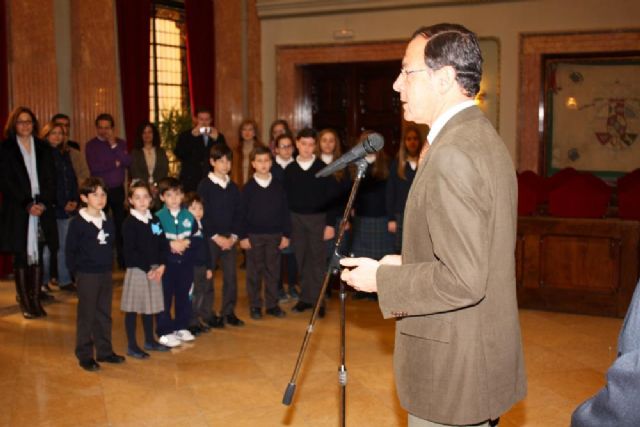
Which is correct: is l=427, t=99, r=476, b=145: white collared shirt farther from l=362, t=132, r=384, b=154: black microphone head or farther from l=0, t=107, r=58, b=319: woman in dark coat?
l=0, t=107, r=58, b=319: woman in dark coat

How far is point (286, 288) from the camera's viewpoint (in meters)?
7.51

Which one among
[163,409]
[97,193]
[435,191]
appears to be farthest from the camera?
[97,193]

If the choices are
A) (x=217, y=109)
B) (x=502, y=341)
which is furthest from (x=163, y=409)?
(x=217, y=109)

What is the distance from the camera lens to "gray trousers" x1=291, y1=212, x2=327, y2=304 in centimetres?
648

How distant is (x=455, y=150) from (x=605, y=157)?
7.98 meters

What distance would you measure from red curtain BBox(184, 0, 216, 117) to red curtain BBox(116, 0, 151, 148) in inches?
35.7

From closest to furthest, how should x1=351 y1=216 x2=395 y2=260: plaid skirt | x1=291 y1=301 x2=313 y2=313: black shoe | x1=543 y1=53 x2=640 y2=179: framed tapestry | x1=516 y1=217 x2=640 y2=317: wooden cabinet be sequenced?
x1=516 y1=217 x2=640 y2=317: wooden cabinet, x1=291 y1=301 x2=313 y2=313: black shoe, x1=351 y1=216 x2=395 y2=260: plaid skirt, x1=543 y1=53 x2=640 y2=179: framed tapestry

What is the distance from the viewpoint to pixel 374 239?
272 inches

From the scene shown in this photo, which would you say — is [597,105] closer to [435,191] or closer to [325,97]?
[325,97]

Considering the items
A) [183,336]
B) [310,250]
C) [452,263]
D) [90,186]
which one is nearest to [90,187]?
[90,186]

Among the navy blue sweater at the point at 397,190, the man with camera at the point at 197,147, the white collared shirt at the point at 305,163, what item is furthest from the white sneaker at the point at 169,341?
the man with camera at the point at 197,147

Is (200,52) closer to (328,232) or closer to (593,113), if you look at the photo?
(328,232)

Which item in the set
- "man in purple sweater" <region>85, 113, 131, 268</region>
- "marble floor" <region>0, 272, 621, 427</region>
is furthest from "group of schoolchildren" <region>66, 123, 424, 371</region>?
"man in purple sweater" <region>85, 113, 131, 268</region>

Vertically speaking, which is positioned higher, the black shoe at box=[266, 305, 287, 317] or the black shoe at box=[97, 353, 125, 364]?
the black shoe at box=[266, 305, 287, 317]
